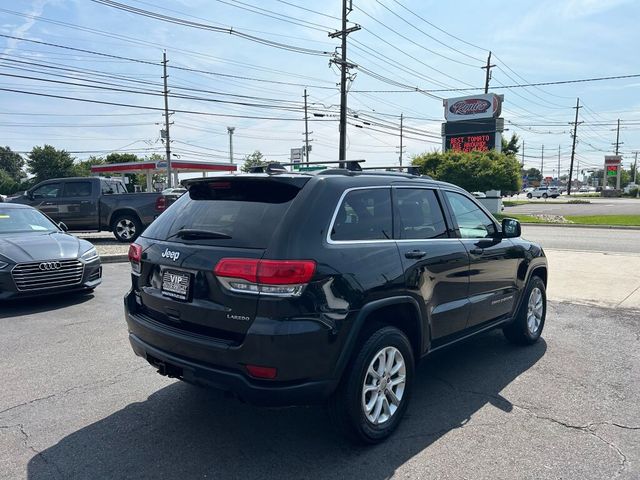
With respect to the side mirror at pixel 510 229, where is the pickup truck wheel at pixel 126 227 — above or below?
below

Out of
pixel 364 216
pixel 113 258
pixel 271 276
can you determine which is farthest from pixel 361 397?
pixel 113 258

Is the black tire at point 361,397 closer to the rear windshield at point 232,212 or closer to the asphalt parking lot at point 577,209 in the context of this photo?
the rear windshield at point 232,212

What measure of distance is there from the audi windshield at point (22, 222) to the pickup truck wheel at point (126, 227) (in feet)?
19.1

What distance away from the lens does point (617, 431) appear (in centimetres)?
352

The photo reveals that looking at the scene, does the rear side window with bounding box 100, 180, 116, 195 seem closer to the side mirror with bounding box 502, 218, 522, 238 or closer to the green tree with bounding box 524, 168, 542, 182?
the side mirror with bounding box 502, 218, 522, 238

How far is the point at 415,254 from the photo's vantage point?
3625 millimetres

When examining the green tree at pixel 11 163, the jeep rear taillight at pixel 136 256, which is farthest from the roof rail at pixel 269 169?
the green tree at pixel 11 163

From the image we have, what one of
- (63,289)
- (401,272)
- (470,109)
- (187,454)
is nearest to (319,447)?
(187,454)

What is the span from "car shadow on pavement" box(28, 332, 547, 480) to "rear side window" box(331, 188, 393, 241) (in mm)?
1390

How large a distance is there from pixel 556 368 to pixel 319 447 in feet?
9.05

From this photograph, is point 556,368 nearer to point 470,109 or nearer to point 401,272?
point 401,272

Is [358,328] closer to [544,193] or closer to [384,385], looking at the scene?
[384,385]

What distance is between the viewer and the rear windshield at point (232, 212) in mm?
3064

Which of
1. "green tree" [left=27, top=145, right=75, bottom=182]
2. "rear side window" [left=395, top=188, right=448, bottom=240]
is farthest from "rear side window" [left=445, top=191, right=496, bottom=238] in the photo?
"green tree" [left=27, top=145, right=75, bottom=182]
